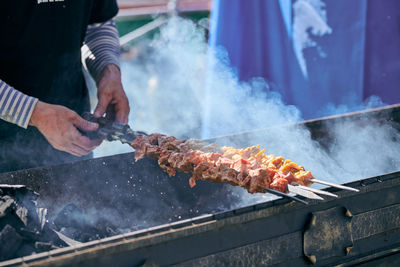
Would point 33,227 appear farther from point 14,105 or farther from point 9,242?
point 14,105

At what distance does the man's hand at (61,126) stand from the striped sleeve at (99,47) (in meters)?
0.93

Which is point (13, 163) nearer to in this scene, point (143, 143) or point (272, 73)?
point (143, 143)

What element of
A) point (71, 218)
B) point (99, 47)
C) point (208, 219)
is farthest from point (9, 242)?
point (99, 47)

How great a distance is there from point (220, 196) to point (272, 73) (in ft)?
7.80

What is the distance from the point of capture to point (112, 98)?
12.1 feet

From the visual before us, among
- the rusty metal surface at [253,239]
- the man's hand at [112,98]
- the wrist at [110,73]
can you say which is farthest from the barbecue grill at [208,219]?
the wrist at [110,73]

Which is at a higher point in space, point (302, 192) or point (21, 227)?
point (302, 192)

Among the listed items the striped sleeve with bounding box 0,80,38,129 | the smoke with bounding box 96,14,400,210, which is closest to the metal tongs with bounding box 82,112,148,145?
the striped sleeve with bounding box 0,80,38,129

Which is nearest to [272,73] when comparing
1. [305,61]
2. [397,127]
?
[305,61]

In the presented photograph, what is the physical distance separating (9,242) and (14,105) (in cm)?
115

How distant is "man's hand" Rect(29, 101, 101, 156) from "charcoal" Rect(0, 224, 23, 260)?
102 centimetres

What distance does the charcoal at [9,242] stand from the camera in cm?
207

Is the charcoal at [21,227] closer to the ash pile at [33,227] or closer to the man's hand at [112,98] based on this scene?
the ash pile at [33,227]

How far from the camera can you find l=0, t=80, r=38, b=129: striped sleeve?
289 cm
